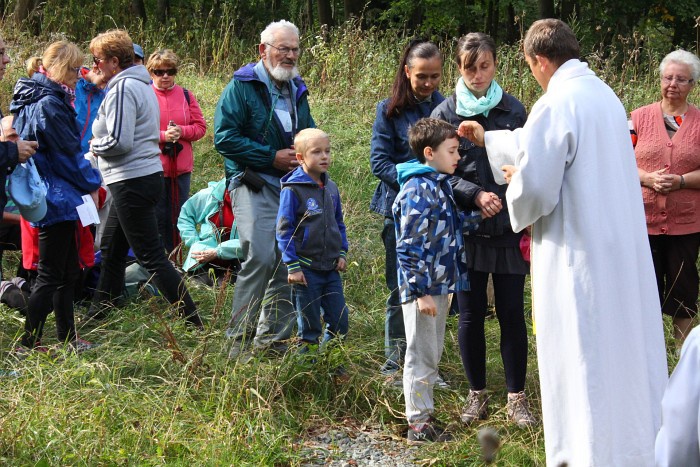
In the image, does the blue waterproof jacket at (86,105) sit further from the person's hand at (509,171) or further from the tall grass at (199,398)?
the person's hand at (509,171)

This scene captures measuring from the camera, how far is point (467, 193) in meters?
4.90

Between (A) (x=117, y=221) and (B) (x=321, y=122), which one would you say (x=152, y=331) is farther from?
(B) (x=321, y=122)

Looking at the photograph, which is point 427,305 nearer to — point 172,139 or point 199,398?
point 199,398

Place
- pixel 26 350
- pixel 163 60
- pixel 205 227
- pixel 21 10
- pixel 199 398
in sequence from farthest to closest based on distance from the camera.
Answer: pixel 21 10
pixel 163 60
pixel 205 227
pixel 26 350
pixel 199 398

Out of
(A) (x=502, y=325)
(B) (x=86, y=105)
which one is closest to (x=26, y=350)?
(B) (x=86, y=105)

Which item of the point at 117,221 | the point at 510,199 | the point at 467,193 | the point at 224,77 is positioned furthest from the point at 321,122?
the point at 510,199

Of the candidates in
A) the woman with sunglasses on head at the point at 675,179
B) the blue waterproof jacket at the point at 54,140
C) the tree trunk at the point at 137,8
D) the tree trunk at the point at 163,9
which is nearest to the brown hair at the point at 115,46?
the blue waterproof jacket at the point at 54,140

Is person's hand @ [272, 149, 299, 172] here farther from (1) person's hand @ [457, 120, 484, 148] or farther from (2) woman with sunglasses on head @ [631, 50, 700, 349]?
(2) woman with sunglasses on head @ [631, 50, 700, 349]

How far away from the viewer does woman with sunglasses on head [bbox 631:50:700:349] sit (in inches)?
244

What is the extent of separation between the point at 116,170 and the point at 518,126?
2651 millimetres

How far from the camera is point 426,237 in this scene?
4.77 metres

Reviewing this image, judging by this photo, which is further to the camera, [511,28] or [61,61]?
[511,28]

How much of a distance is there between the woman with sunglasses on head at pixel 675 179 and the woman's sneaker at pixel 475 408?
1.82 meters

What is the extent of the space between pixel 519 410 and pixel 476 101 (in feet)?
5.49
